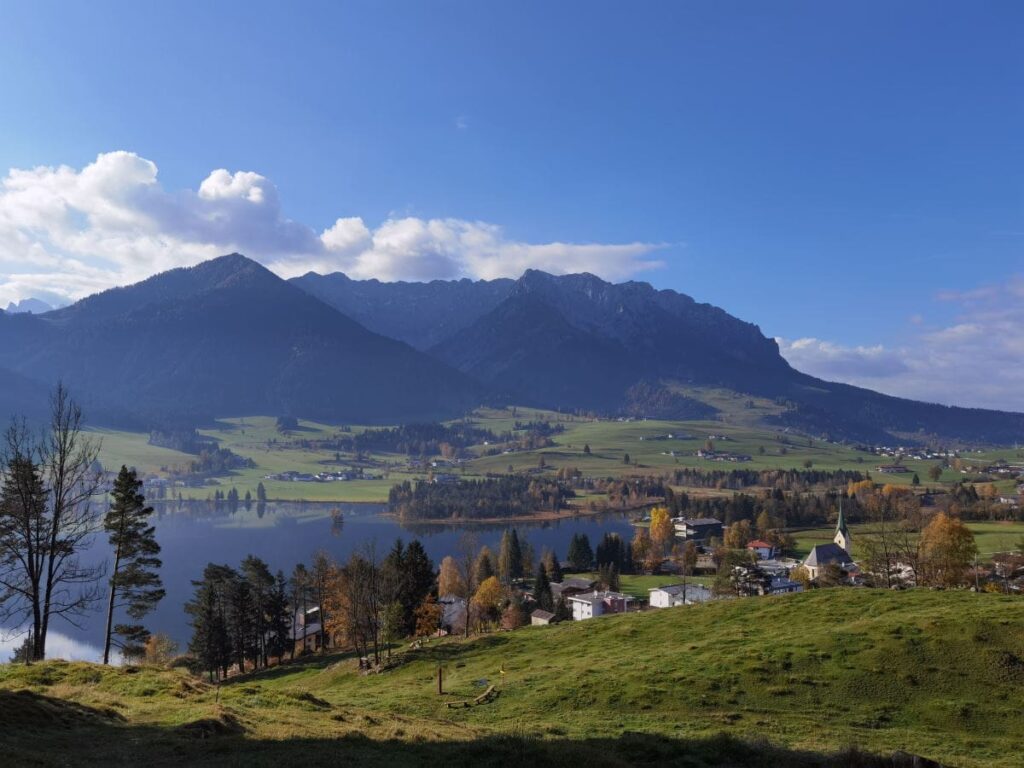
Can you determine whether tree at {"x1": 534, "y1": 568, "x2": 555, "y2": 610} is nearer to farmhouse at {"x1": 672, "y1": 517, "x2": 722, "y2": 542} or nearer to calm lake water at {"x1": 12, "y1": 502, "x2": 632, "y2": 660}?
calm lake water at {"x1": 12, "y1": 502, "x2": 632, "y2": 660}

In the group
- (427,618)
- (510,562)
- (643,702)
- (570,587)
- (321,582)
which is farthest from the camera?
(510,562)

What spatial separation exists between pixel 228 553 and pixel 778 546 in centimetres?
12415

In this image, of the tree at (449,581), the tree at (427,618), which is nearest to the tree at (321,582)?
the tree at (427,618)

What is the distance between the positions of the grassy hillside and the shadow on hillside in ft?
0.28

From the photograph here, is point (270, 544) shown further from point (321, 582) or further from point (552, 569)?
point (321, 582)

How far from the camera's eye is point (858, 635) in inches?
1414

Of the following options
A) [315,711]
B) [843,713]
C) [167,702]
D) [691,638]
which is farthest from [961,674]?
[167,702]

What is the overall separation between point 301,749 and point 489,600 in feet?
243

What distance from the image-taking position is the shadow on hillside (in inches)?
705

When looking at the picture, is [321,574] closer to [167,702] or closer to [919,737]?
[167,702]

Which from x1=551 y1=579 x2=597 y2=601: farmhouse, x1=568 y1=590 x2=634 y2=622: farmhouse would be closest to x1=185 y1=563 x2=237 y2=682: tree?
x1=568 y1=590 x2=634 y2=622: farmhouse

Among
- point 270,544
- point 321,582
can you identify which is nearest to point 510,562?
point 321,582

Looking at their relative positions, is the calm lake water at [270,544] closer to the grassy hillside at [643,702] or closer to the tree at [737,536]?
the tree at [737,536]

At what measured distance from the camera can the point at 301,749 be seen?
19.1 metres
